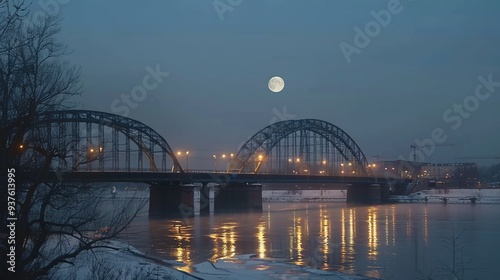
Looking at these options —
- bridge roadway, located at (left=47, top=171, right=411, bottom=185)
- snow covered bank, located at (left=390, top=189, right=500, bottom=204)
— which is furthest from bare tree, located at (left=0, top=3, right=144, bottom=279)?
snow covered bank, located at (left=390, top=189, right=500, bottom=204)

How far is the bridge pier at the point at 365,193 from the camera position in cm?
10850

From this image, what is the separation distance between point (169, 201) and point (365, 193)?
5055 centimetres

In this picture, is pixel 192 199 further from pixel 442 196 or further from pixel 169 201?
pixel 442 196

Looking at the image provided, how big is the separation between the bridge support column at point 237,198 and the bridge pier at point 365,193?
3225 cm

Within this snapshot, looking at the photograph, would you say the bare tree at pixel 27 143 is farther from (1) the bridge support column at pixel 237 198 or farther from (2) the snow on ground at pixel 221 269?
(1) the bridge support column at pixel 237 198

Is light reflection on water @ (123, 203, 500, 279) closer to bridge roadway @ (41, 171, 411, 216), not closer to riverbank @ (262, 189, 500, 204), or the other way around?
bridge roadway @ (41, 171, 411, 216)

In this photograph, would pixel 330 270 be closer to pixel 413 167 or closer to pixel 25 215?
pixel 25 215

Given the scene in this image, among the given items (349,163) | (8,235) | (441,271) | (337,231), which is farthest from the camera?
(349,163)

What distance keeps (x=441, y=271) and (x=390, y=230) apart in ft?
64.1

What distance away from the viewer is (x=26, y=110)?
11359 millimetres

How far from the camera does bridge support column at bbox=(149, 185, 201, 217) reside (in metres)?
67.1

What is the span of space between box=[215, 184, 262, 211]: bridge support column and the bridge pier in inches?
1270

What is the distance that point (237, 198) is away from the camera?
80562 mm

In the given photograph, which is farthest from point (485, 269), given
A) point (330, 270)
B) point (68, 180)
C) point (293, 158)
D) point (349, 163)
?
point (349, 163)
